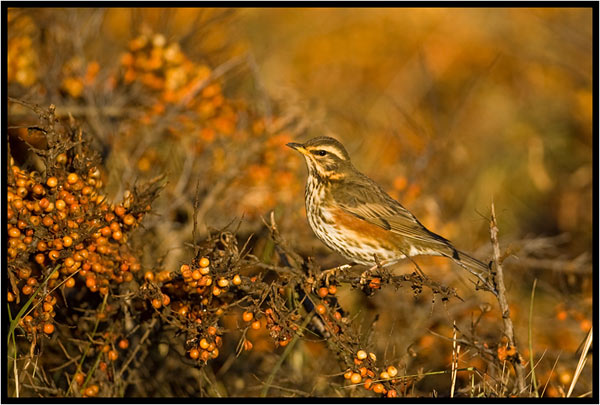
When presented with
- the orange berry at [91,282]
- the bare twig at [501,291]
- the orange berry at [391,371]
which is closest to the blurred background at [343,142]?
the orange berry at [391,371]

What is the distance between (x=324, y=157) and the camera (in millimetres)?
5945

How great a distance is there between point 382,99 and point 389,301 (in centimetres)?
492

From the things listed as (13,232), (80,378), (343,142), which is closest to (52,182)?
(13,232)

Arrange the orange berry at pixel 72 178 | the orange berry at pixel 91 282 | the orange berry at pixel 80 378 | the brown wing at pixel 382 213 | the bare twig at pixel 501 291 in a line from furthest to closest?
the brown wing at pixel 382 213 < the orange berry at pixel 80 378 < the orange berry at pixel 91 282 < the orange berry at pixel 72 178 < the bare twig at pixel 501 291

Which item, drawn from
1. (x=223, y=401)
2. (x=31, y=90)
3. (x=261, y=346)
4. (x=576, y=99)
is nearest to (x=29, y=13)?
(x=31, y=90)

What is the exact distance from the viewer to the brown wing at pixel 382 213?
5742 millimetres

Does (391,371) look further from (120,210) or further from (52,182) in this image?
(52,182)

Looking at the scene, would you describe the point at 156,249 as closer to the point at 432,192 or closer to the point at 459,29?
the point at 432,192

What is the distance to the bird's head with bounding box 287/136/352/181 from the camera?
5902mm

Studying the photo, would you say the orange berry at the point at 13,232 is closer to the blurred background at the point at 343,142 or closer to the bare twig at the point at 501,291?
the blurred background at the point at 343,142

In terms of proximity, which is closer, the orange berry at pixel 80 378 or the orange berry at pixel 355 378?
the orange berry at pixel 355 378

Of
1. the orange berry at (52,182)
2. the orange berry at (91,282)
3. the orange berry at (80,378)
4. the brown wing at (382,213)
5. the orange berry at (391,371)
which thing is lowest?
the orange berry at (80,378)

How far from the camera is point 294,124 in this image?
752 cm

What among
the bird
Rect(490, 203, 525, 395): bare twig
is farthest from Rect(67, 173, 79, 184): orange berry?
Rect(490, 203, 525, 395): bare twig
